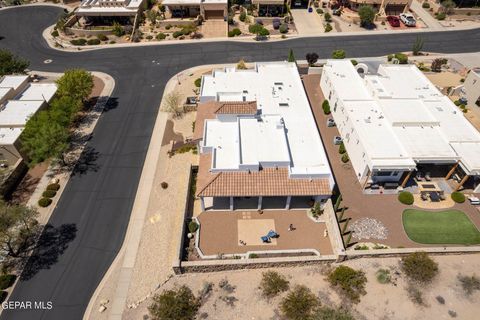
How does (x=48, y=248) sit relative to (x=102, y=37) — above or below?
below

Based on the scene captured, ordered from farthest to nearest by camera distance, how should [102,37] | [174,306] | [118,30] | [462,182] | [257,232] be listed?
1. [118,30]
2. [102,37]
3. [462,182]
4. [257,232]
5. [174,306]

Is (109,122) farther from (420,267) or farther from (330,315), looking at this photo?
(420,267)

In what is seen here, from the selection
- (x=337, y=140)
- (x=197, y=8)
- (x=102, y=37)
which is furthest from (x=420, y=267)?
(x=102, y=37)

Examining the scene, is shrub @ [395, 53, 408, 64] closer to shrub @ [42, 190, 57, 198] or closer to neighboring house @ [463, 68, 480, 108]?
neighboring house @ [463, 68, 480, 108]

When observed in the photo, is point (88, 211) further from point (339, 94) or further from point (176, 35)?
point (176, 35)

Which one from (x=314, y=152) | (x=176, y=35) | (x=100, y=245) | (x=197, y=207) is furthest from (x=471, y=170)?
(x=176, y=35)

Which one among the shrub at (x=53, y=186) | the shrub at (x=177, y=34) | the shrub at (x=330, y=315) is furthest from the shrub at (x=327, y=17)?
the shrub at (x=330, y=315)

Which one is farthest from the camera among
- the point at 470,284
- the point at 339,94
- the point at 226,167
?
the point at 339,94
